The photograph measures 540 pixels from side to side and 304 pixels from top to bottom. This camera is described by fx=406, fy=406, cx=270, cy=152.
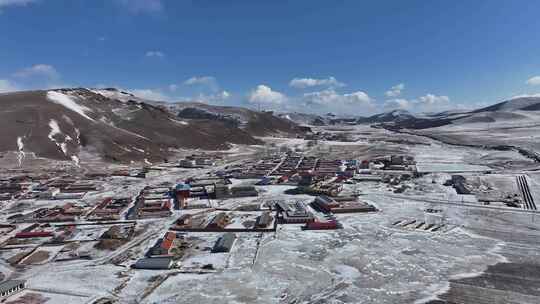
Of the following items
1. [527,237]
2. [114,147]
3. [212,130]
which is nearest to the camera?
Answer: [527,237]

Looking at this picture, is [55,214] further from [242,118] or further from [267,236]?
[242,118]

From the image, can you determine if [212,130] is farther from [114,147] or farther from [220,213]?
[220,213]

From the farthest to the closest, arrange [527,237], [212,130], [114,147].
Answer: [212,130], [114,147], [527,237]

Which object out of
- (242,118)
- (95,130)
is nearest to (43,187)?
(95,130)

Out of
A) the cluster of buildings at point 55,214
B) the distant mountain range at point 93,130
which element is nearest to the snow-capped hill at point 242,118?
the distant mountain range at point 93,130

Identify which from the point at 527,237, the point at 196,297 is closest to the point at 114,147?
the point at 196,297

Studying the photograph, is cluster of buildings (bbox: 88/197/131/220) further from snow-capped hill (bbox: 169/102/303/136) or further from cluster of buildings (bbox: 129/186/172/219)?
snow-capped hill (bbox: 169/102/303/136)
